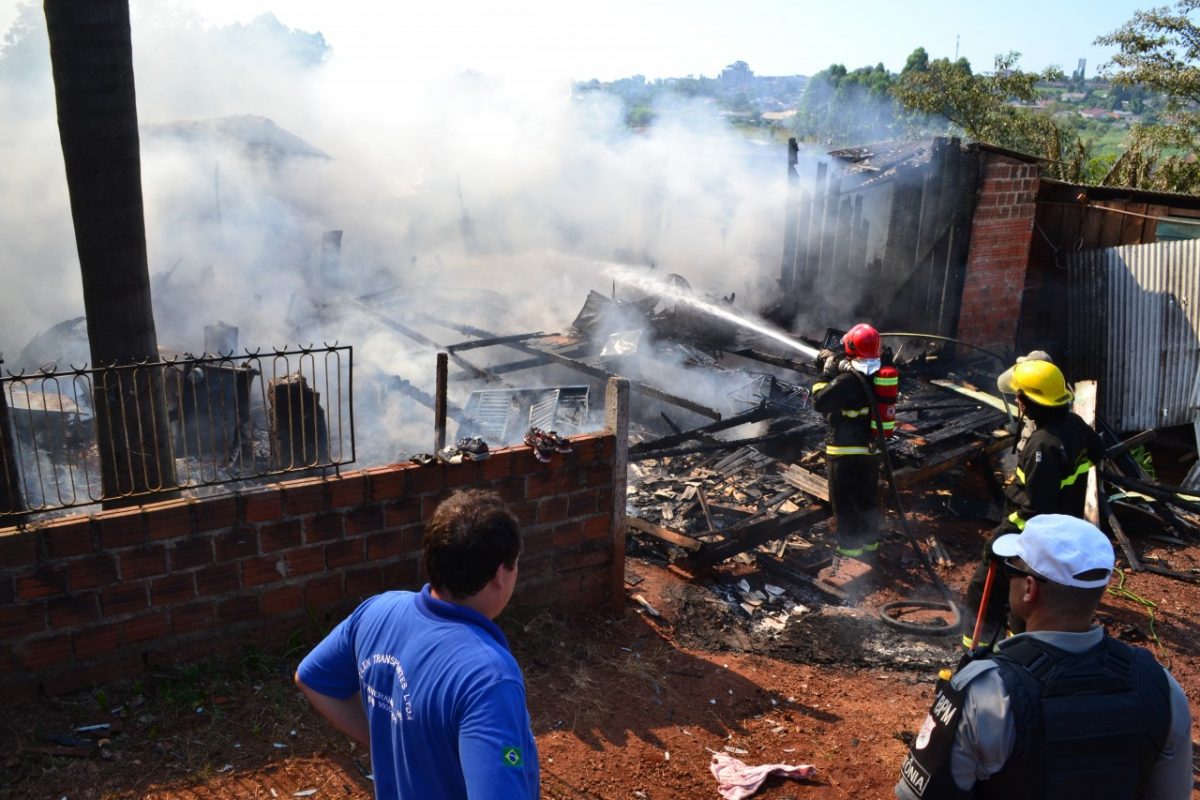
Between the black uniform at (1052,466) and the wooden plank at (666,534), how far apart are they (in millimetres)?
1885

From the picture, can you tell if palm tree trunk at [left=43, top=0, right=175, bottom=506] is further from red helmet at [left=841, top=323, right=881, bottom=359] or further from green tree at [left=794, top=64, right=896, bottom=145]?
green tree at [left=794, top=64, right=896, bottom=145]

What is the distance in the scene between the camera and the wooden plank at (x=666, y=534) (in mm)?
6169

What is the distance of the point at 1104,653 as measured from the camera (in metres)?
2.32

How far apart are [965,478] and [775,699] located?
4625 millimetres

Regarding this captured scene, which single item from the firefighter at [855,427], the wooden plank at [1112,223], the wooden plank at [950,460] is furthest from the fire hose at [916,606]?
the wooden plank at [1112,223]

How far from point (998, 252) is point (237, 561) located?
380 inches

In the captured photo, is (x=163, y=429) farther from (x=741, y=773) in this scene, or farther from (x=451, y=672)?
(x=451, y=672)

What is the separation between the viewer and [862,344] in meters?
6.48

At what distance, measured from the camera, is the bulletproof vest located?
221 centimetres

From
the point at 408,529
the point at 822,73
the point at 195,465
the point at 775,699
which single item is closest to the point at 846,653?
the point at 775,699

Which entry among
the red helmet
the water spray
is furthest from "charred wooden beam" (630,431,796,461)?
the water spray

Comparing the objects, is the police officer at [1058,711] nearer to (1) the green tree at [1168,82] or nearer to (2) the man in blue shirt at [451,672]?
(2) the man in blue shirt at [451,672]

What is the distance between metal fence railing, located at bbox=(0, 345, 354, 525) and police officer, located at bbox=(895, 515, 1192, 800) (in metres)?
2.94

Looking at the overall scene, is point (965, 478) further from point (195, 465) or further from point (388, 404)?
point (195, 465)
